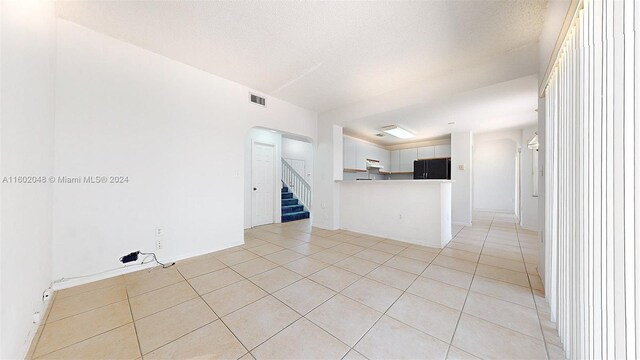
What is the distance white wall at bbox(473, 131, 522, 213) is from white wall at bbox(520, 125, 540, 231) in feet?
3.47

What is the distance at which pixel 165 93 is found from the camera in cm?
270

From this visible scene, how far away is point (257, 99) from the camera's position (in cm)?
364

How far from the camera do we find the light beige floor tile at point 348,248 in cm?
314

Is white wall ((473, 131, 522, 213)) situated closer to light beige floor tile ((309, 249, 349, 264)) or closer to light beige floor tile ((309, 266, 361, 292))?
light beige floor tile ((309, 249, 349, 264))

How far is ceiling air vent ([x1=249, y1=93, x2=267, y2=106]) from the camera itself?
11.7 ft

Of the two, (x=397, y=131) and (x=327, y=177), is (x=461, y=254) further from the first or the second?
(x=397, y=131)

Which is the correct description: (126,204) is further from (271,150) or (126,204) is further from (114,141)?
(271,150)

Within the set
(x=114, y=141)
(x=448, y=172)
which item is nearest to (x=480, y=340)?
(x=114, y=141)

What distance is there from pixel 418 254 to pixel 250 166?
4.00 metres

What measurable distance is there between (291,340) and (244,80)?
11.6 ft

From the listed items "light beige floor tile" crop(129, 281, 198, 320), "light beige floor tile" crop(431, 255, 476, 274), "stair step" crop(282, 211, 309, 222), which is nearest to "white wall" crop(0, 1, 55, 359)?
"light beige floor tile" crop(129, 281, 198, 320)

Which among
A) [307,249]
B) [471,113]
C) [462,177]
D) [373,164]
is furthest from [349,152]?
[307,249]

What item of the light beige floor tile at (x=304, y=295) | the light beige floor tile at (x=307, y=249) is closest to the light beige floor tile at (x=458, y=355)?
the light beige floor tile at (x=304, y=295)

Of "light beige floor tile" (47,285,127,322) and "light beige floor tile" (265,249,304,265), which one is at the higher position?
"light beige floor tile" (47,285,127,322)
